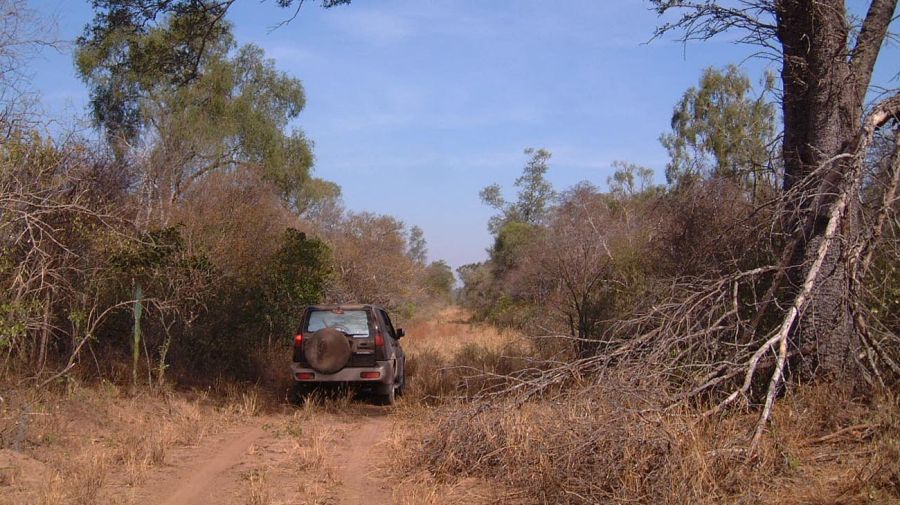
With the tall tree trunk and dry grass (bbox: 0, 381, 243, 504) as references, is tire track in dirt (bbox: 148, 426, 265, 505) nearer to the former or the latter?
dry grass (bbox: 0, 381, 243, 504)

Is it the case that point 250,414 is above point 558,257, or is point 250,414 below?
below

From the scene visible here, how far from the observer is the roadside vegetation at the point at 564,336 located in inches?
239

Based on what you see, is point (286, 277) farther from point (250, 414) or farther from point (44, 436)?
point (44, 436)


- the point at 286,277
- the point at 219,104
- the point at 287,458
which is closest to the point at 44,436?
the point at 287,458

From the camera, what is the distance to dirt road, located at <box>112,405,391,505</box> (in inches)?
259

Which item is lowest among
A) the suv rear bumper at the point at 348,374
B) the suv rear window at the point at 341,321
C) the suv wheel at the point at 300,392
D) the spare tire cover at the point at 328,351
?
the suv wheel at the point at 300,392

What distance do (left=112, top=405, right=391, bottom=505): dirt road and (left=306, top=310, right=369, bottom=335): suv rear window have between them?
1.86 m

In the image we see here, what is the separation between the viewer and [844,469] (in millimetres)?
5887

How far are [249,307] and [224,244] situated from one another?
4.30 feet

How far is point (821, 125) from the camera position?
Answer: 867cm

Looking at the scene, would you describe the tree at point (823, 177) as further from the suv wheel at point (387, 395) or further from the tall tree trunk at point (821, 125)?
the suv wheel at point (387, 395)

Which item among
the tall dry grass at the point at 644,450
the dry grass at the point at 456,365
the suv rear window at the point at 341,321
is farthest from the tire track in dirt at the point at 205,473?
the suv rear window at the point at 341,321

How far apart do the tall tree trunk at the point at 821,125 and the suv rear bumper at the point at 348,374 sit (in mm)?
6007

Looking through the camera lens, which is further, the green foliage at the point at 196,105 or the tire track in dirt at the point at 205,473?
the green foliage at the point at 196,105
